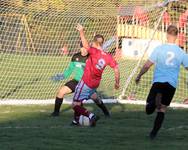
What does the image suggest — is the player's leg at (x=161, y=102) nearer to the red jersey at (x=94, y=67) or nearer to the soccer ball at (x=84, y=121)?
the soccer ball at (x=84, y=121)

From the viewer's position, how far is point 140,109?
14891mm

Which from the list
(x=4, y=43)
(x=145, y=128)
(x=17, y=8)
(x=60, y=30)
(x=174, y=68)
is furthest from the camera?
(x=60, y=30)

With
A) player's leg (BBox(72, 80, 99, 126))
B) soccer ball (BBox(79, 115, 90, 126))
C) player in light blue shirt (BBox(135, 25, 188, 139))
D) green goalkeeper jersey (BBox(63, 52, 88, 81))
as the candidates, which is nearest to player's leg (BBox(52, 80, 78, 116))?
green goalkeeper jersey (BBox(63, 52, 88, 81))

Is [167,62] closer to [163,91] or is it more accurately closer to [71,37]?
[163,91]

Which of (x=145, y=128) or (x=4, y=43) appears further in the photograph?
(x=4, y=43)

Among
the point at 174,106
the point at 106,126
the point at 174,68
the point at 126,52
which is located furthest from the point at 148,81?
the point at 174,68

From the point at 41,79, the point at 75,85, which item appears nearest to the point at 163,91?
the point at 75,85

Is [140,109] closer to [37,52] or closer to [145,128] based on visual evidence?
[145,128]

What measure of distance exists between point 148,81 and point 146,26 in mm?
2242

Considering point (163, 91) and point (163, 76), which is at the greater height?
point (163, 76)

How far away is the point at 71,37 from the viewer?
23391mm

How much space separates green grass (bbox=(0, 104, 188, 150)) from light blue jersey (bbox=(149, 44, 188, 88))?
96 cm

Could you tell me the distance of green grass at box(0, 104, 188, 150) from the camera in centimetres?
935

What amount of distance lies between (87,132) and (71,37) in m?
12.8
